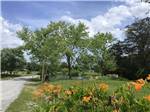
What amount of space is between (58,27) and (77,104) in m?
63.3

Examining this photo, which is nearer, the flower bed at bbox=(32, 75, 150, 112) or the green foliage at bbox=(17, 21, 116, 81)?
the flower bed at bbox=(32, 75, 150, 112)

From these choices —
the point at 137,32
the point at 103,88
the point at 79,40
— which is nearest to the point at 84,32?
the point at 79,40

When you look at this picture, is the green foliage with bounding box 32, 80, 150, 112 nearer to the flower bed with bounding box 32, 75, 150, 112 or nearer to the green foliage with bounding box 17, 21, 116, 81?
the flower bed with bounding box 32, 75, 150, 112

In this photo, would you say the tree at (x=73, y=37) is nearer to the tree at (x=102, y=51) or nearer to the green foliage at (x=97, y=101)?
the tree at (x=102, y=51)

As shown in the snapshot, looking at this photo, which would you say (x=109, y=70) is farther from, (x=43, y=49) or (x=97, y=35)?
(x=43, y=49)

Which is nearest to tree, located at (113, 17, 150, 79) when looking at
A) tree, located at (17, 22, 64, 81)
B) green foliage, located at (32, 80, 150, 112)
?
tree, located at (17, 22, 64, 81)

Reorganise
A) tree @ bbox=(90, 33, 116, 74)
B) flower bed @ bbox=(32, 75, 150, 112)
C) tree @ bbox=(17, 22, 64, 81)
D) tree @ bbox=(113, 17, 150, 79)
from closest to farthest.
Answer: flower bed @ bbox=(32, 75, 150, 112), tree @ bbox=(113, 17, 150, 79), tree @ bbox=(17, 22, 64, 81), tree @ bbox=(90, 33, 116, 74)

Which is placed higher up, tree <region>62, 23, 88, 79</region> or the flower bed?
tree <region>62, 23, 88, 79</region>

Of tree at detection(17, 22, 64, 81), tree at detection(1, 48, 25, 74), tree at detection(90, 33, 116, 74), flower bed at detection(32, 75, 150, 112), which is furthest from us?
tree at detection(1, 48, 25, 74)

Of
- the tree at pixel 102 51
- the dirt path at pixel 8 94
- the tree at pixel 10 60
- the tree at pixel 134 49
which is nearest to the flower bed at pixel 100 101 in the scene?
the dirt path at pixel 8 94

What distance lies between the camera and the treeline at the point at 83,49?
63.8 m

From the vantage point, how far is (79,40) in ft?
222

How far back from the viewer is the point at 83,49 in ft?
225

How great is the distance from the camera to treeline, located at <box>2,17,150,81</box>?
63.8m
